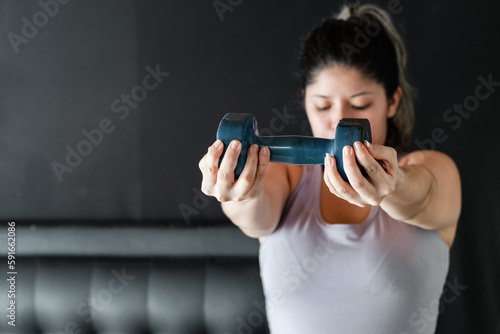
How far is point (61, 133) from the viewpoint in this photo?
4.27 ft

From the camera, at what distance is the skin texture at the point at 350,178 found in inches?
21.1

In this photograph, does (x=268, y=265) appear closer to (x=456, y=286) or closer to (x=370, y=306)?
(x=370, y=306)

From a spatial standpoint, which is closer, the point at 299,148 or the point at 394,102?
the point at 299,148

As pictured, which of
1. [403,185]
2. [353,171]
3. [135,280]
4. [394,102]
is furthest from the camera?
[135,280]

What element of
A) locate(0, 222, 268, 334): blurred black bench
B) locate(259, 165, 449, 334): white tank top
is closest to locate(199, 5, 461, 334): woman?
locate(259, 165, 449, 334): white tank top

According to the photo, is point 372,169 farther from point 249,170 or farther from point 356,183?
point 249,170

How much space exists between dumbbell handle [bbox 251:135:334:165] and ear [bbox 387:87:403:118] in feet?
1.38

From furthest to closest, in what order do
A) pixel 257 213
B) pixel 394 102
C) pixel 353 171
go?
pixel 394 102 → pixel 257 213 → pixel 353 171

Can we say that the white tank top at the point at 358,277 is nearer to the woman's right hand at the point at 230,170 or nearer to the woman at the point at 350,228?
the woman at the point at 350,228

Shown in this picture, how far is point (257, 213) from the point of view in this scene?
786 millimetres

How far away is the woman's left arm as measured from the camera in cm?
52

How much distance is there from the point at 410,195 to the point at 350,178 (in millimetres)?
176

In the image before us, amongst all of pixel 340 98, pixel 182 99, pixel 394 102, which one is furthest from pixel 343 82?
pixel 182 99

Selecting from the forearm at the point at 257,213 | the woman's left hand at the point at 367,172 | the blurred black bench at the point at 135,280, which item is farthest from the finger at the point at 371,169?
the blurred black bench at the point at 135,280
